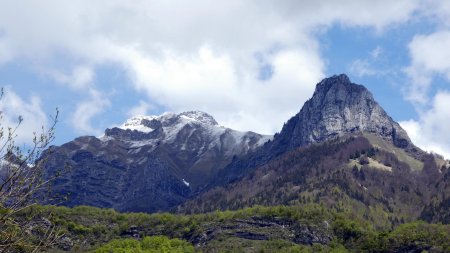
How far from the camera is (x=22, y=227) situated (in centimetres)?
2483

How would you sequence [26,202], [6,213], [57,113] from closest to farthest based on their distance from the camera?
[6,213]
[26,202]
[57,113]

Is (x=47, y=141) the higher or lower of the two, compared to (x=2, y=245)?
higher

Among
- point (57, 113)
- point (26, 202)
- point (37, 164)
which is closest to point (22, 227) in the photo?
point (26, 202)

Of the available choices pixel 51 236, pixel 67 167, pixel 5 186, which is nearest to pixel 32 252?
pixel 51 236

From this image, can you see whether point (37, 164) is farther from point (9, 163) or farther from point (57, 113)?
point (57, 113)

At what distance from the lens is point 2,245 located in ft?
77.7

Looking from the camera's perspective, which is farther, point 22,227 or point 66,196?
point 66,196

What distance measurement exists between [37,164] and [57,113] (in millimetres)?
3372

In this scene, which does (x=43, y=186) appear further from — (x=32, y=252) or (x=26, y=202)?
(x=32, y=252)

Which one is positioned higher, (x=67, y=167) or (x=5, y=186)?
(x=67, y=167)

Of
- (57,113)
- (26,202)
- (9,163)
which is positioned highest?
(57,113)

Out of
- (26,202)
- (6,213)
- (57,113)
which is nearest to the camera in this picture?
(6,213)

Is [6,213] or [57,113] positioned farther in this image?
[57,113]

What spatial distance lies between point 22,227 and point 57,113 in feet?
18.8
